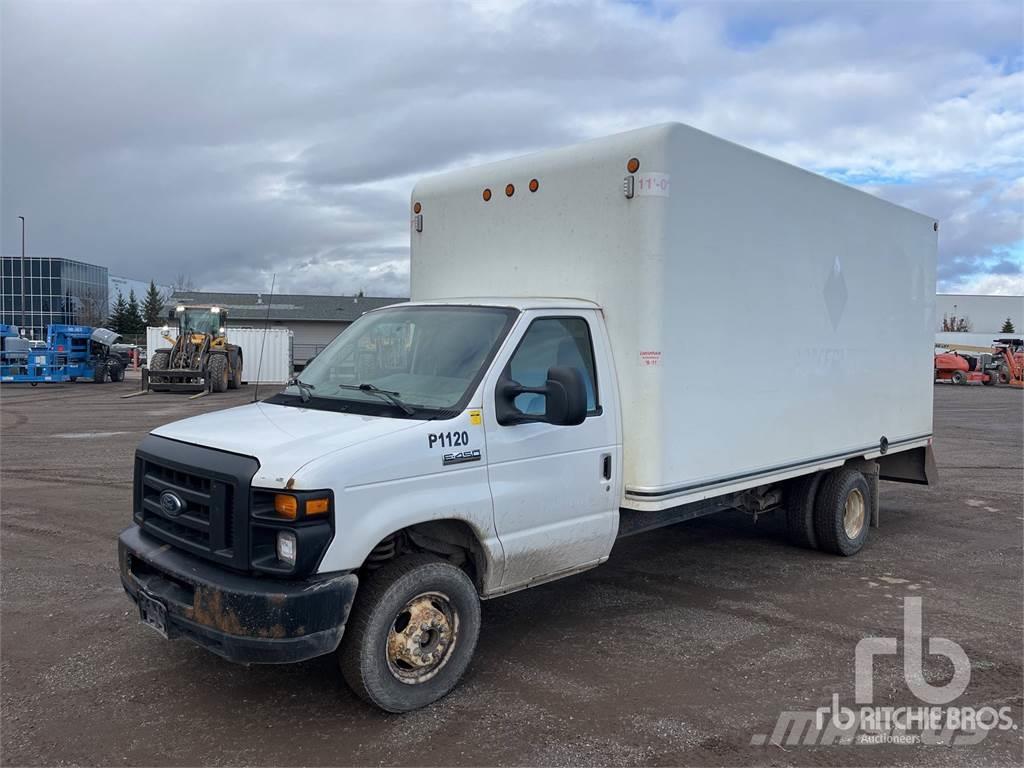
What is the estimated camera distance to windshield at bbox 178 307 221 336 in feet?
93.7

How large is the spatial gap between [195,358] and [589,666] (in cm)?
2540

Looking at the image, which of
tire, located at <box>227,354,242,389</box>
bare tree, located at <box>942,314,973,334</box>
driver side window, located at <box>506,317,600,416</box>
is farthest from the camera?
bare tree, located at <box>942,314,973,334</box>

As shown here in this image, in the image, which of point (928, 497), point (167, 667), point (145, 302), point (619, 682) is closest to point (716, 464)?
point (619, 682)

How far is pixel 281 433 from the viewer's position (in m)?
4.25

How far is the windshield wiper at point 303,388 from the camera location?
16.5ft

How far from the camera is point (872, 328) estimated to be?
24.6 ft

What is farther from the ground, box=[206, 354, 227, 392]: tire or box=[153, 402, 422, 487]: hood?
box=[153, 402, 422, 487]: hood

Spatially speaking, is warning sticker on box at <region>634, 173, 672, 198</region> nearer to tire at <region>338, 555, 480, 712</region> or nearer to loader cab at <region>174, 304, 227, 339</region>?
tire at <region>338, 555, 480, 712</region>

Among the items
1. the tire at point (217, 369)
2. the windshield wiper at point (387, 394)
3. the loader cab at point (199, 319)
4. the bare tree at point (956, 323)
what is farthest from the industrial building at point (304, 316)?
the bare tree at point (956, 323)

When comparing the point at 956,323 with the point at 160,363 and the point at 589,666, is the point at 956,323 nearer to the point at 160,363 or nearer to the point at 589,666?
the point at 160,363

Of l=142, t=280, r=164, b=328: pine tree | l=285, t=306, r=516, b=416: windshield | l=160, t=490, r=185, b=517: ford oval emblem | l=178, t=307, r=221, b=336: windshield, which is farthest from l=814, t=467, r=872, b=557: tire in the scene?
l=142, t=280, r=164, b=328: pine tree

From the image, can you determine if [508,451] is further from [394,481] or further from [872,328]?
[872,328]

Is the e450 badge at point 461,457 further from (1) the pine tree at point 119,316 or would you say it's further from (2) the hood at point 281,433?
(1) the pine tree at point 119,316

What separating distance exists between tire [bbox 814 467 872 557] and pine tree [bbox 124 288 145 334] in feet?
224
